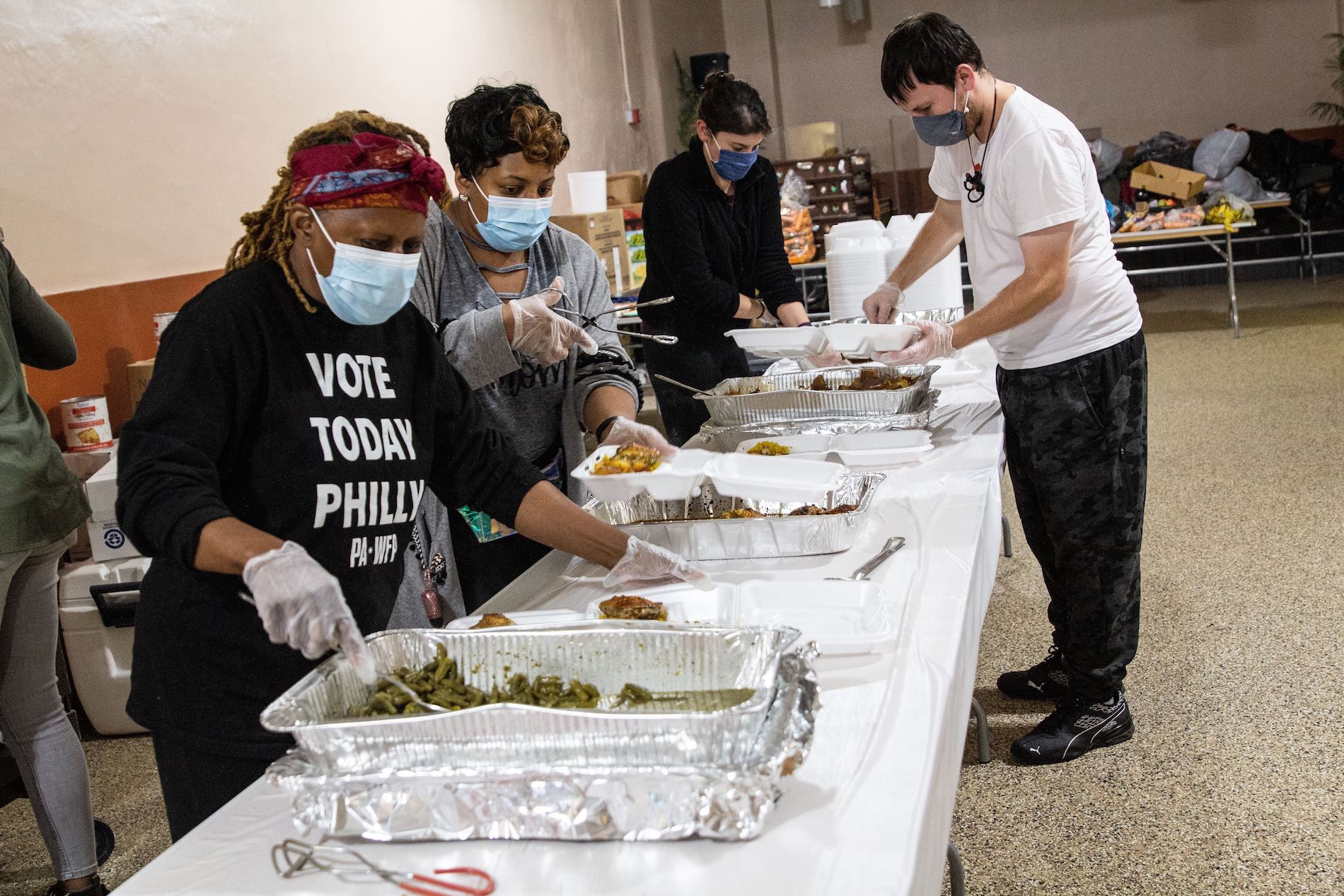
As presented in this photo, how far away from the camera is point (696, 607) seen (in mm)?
1471

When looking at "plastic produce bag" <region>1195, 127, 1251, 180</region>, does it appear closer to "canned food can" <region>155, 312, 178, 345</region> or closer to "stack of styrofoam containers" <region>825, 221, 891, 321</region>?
"stack of styrofoam containers" <region>825, 221, 891, 321</region>

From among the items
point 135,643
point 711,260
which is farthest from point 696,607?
point 711,260

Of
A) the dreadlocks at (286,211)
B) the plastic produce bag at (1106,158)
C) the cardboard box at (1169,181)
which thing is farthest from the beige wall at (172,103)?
the plastic produce bag at (1106,158)

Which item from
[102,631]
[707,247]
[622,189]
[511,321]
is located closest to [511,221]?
[511,321]

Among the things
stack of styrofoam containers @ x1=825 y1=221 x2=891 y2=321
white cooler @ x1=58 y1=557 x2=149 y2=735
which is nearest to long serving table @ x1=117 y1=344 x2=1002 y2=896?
white cooler @ x1=58 y1=557 x2=149 y2=735

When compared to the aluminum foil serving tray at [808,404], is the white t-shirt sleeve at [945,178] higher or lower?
higher

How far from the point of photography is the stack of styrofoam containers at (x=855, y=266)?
3.54 metres

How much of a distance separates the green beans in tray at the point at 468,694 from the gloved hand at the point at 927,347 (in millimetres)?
1308

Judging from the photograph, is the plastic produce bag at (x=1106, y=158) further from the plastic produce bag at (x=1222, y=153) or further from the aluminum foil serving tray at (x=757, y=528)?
the aluminum foil serving tray at (x=757, y=528)

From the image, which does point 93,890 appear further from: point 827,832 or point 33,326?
point 827,832

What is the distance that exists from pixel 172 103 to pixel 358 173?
7.86 feet

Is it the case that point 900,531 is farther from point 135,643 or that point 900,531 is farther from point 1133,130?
point 1133,130

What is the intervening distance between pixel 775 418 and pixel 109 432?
67.3 inches

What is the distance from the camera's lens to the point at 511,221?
1.94 metres
